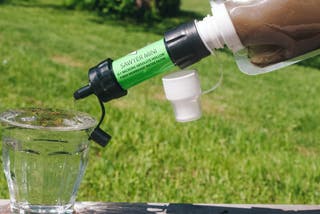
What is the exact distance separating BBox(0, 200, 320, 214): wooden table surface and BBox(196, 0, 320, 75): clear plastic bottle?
436 millimetres

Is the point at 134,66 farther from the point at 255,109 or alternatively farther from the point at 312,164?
the point at 255,109

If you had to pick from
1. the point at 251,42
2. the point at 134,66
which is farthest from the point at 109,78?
the point at 251,42

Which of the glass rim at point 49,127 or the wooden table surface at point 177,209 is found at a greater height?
the glass rim at point 49,127

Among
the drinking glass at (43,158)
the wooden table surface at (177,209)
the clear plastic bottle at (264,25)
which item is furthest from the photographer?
the wooden table surface at (177,209)

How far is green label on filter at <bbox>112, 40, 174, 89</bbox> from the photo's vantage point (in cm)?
121

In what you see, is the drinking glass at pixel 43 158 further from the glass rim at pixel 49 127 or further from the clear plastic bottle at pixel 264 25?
the clear plastic bottle at pixel 264 25

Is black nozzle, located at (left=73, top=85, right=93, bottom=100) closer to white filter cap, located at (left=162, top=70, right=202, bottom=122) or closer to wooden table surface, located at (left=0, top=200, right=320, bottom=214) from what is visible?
white filter cap, located at (left=162, top=70, right=202, bottom=122)

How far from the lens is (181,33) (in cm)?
120

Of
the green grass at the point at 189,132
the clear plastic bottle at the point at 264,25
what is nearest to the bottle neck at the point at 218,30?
the clear plastic bottle at the point at 264,25

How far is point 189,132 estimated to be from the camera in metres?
3.67

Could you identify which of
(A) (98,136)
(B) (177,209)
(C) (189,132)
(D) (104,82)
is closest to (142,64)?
(D) (104,82)

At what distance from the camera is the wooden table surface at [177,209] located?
1451mm

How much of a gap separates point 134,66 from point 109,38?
691 centimetres

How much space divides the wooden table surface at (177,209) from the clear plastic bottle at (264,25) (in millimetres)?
436
